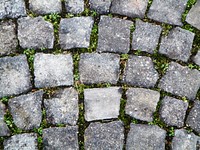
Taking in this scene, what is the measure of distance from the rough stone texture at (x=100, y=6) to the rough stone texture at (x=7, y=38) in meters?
0.72

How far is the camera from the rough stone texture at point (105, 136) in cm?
297

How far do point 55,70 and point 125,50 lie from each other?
2.04 ft

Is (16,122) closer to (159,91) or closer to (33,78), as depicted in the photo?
(33,78)

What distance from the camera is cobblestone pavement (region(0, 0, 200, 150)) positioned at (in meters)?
3.00

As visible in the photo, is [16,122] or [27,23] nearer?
[16,122]

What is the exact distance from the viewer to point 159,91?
3.13m

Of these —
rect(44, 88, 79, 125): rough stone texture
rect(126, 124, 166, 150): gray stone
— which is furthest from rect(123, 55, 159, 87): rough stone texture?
rect(44, 88, 79, 125): rough stone texture

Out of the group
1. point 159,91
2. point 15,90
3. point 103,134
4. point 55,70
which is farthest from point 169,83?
point 15,90

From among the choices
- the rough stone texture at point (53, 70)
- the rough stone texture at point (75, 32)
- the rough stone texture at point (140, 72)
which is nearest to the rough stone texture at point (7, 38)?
the rough stone texture at point (53, 70)

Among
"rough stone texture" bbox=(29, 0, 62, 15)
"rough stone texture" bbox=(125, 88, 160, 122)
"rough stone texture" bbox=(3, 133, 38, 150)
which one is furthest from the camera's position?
"rough stone texture" bbox=(29, 0, 62, 15)

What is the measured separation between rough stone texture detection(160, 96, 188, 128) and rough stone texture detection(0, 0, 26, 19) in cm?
145

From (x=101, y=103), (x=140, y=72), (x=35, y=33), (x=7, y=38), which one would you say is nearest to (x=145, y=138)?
(x=101, y=103)

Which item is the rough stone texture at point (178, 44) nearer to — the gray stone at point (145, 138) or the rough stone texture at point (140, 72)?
the rough stone texture at point (140, 72)

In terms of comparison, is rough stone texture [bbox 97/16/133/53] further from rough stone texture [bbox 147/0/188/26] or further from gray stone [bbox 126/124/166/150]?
gray stone [bbox 126/124/166/150]
